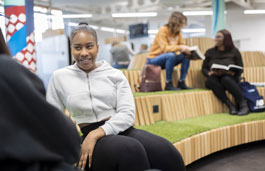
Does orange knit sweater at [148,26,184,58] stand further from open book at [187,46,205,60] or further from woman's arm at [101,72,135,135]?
woman's arm at [101,72,135,135]

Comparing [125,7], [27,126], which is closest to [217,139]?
[27,126]

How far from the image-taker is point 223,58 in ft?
13.2

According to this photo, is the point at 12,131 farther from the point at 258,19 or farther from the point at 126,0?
the point at 258,19

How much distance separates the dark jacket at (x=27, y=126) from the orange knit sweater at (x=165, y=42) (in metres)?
3.26

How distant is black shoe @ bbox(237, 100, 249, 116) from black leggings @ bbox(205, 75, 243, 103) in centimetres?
6

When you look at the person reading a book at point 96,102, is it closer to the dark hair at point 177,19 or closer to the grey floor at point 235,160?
the grey floor at point 235,160

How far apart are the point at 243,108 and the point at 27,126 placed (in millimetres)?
3635

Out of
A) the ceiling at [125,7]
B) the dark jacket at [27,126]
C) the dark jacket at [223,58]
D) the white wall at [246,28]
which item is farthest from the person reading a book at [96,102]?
the white wall at [246,28]

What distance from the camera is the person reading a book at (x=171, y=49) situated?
150 inches

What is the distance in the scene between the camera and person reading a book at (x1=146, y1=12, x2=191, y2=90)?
12.5 ft

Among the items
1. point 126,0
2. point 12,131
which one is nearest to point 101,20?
point 126,0

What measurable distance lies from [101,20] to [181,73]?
10.2 m

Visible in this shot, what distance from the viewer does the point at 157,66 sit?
3746 mm

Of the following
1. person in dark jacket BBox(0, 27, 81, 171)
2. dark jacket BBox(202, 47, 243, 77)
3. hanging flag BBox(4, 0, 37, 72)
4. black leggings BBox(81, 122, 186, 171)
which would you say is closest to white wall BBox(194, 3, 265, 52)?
dark jacket BBox(202, 47, 243, 77)
